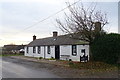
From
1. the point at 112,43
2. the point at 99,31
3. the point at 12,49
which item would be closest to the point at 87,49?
the point at 99,31

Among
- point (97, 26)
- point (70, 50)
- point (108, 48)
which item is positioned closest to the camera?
point (108, 48)

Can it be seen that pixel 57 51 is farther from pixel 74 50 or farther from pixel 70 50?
pixel 74 50

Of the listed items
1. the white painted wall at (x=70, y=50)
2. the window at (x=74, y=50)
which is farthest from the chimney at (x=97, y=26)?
the window at (x=74, y=50)

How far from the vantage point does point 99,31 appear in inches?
972

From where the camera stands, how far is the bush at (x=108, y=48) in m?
22.1

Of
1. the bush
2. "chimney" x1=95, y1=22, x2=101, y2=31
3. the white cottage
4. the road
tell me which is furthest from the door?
the road

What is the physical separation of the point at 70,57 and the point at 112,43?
1098 cm

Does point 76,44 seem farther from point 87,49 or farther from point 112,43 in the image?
point 112,43

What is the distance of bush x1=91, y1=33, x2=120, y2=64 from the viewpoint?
22109 millimetres

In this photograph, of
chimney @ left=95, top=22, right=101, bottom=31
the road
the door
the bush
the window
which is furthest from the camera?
the door

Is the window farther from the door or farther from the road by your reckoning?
the road

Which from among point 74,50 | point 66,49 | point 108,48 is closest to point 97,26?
point 108,48

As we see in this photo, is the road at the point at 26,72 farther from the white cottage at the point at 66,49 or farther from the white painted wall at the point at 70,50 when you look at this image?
the white painted wall at the point at 70,50

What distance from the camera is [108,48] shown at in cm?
2222
